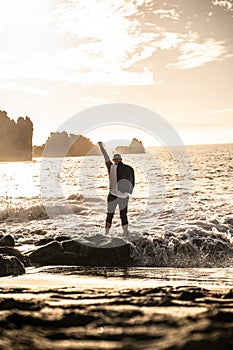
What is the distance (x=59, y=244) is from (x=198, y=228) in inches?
223

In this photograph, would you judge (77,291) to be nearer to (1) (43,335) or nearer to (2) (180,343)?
(1) (43,335)

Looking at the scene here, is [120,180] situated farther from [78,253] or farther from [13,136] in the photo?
[13,136]

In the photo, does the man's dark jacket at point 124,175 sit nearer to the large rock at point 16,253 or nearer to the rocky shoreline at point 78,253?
the rocky shoreline at point 78,253

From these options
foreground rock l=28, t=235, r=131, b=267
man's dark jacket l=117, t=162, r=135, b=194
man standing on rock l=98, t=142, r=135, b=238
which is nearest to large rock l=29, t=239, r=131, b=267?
foreground rock l=28, t=235, r=131, b=267

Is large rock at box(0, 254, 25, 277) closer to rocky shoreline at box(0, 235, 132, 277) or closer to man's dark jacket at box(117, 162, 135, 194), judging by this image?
rocky shoreline at box(0, 235, 132, 277)

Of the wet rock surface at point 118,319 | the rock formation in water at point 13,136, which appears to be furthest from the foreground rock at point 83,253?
the rock formation in water at point 13,136

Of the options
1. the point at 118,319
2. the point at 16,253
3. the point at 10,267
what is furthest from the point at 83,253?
the point at 118,319

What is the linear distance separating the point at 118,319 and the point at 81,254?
6.82 m

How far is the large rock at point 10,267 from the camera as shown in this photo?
25.4 feet

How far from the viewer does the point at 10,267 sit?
7.86m

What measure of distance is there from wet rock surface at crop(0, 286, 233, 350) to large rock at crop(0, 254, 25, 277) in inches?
114

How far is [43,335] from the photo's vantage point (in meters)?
3.35

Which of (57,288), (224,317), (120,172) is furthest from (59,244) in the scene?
(224,317)

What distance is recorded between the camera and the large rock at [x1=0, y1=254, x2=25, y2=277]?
7742 millimetres
